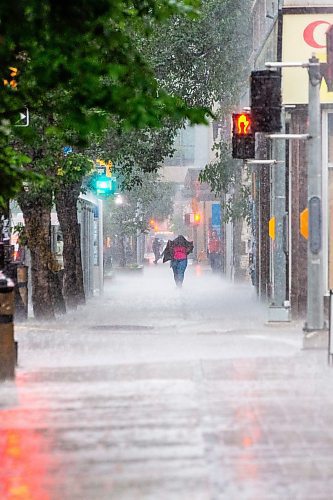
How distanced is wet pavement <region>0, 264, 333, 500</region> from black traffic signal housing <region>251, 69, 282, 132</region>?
3.13 metres

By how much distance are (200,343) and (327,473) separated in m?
10.8

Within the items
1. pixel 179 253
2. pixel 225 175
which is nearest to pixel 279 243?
pixel 225 175

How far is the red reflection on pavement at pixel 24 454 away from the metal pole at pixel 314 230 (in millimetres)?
6348

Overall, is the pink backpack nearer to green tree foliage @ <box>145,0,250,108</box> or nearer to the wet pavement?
green tree foliage @ <box>145,0,250,108</box>

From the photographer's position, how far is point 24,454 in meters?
9.55

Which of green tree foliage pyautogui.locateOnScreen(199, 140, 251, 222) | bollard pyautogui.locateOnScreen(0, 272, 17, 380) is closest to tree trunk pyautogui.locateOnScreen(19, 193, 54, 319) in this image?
green tree foliage pyautogui.locateOnScreen(199, 140, 251, 222)

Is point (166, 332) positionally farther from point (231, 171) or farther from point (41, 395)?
point (231, 171)

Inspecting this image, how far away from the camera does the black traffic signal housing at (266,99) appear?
18.5 metres

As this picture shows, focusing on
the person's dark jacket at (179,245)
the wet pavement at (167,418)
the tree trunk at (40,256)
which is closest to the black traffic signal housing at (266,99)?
the wet pavement at (167,418)

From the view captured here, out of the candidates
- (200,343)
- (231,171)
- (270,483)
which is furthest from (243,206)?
(270,483)

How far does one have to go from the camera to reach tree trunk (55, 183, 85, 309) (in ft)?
101

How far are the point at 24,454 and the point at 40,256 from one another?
16130 mm

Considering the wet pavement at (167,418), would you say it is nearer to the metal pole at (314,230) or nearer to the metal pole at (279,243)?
the metal pole at (314,230)

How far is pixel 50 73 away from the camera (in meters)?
9.00
